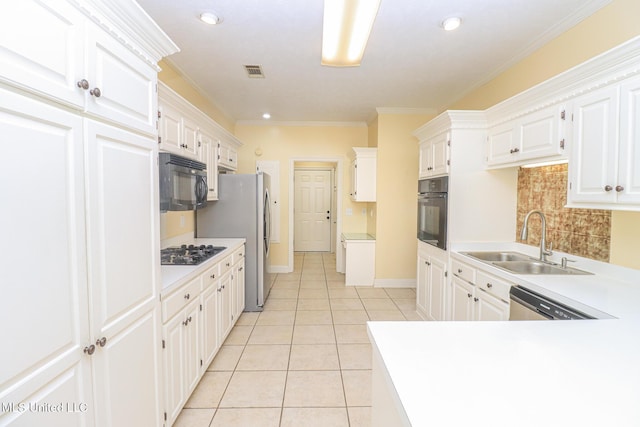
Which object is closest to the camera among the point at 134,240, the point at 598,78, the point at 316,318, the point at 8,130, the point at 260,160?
the point at 8,130

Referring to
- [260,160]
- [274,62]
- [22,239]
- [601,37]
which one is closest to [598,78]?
[601,37]

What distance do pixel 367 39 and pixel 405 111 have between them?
2220mm

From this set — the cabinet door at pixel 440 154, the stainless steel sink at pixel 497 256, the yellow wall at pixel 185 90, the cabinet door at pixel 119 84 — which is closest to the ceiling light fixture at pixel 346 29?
the cabinet door at pixel 440 154

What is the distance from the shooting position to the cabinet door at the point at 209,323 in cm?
229

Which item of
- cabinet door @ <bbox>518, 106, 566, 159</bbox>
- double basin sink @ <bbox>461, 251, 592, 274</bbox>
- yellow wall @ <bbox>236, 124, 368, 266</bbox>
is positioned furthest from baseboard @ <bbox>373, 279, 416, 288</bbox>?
cabinet door @ <bbox>518, 106, 566, 159</bbox>

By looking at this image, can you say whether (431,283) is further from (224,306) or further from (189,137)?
(189,137)

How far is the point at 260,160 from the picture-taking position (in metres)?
5.43

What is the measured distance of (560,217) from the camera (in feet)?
7.80

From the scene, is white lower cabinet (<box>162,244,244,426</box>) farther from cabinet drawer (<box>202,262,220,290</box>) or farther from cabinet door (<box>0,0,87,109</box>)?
cabinet door (<box>0,0,87,109</box>)

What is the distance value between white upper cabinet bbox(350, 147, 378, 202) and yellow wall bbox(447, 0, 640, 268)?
2.13 meters

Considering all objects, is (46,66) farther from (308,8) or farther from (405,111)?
(405,111)

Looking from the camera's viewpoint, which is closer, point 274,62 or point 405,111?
point 274,62

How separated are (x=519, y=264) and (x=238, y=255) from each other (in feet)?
9.01

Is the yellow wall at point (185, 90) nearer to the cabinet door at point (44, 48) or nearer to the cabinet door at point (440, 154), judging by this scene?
the cabinet door at point (44, 48)
